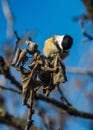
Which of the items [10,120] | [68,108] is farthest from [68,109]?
[10,120]

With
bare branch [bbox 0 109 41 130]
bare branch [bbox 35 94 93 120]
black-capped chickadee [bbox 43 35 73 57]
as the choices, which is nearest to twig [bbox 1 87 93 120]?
bare branch [bbox 35 94 93 120]

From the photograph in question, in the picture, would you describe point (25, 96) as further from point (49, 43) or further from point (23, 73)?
point (49, 43)

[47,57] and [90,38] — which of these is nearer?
[47,57]

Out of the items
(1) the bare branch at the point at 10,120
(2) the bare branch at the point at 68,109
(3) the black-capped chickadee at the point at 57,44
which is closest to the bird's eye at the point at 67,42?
(3) the black-capped chickadee at the point at 57,44

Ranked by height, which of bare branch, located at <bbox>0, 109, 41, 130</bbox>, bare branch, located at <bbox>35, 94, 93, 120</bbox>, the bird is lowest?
bare branch, located at <bbox>0, 109, 41, 130</bbox>

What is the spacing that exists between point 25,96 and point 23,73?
51 millimetres

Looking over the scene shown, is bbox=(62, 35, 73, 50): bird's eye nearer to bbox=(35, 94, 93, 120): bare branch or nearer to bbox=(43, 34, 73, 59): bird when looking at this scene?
bbox=(43, 34, 73, 59): bird

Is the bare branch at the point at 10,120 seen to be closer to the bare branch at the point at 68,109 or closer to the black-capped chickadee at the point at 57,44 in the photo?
the bare branch at the point at 68,109

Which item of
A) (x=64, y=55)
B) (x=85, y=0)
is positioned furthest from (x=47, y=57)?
(x=85, y=0)

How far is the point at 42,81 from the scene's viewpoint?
917 mm

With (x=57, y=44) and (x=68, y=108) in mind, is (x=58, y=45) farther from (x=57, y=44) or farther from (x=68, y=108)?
(x=68, y=108)

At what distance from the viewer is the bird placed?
92 centimetres

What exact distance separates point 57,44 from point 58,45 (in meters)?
0.01

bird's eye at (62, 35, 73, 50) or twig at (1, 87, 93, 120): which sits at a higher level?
bird's eye at (62, 35, 73, 50)
